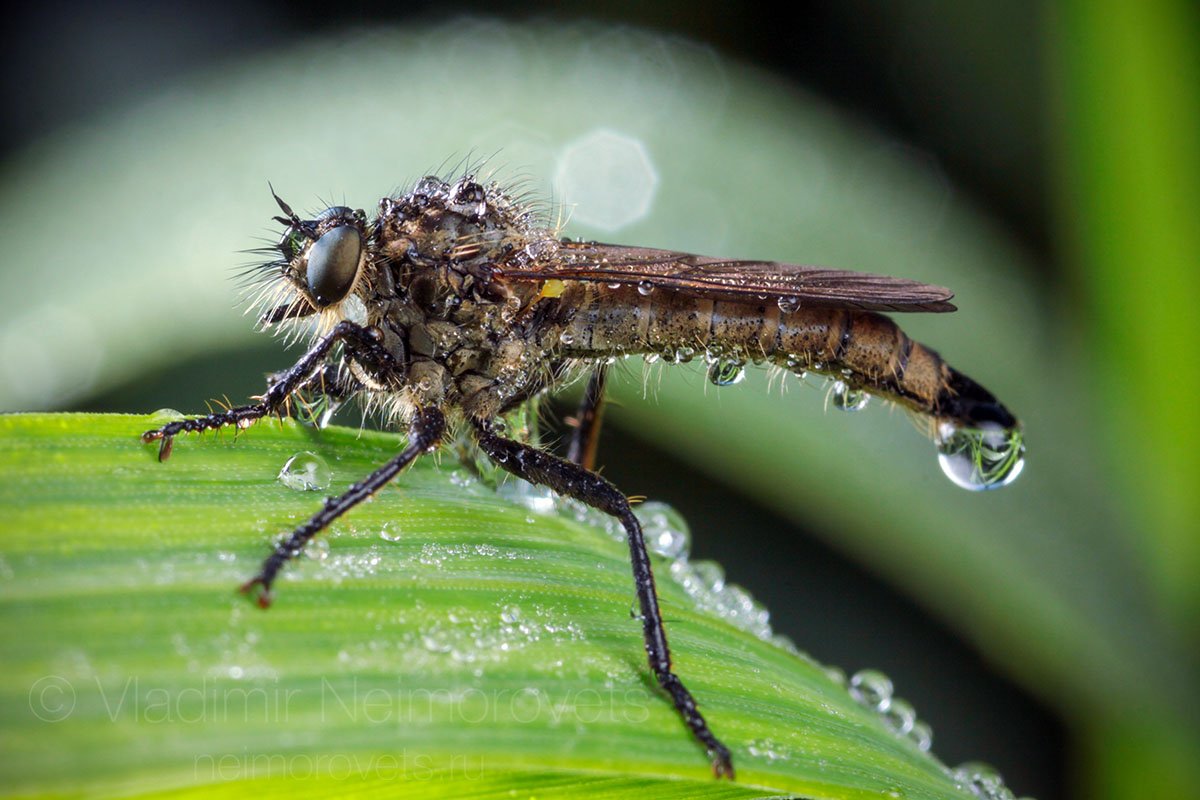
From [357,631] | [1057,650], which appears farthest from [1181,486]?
[357,631]

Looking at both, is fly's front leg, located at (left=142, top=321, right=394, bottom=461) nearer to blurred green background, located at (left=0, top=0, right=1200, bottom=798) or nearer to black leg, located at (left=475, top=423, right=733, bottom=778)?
black leg, located at (left=475, top=423, right=733, bottom=778)

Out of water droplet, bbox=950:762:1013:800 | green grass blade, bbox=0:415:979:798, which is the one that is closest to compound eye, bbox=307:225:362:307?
green grass blade, bbox=0:415:979:798

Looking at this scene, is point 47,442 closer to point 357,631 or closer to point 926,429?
point 357,631

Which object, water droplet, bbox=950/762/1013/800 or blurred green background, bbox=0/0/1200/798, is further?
blurred green background, bbox=0/0/1200/798

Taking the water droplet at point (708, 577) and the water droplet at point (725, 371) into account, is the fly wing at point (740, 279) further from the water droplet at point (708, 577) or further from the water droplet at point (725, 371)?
the water droplet at point (708, 577)

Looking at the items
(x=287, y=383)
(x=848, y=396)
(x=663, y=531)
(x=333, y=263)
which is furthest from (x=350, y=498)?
(x=848, y=396)

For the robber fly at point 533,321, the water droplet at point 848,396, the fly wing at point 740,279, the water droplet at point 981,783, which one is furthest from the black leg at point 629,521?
the water droplet at point 848,396

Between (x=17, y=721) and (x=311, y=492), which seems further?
(x=311, y=492)
